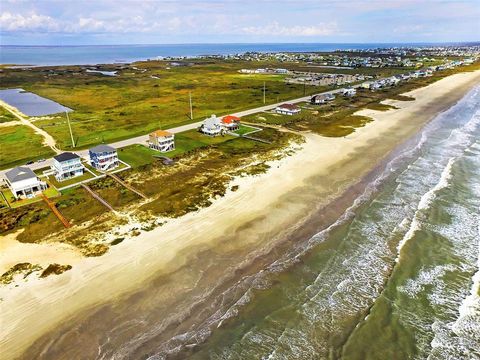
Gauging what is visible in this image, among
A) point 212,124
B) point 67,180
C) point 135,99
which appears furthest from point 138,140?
point 135,99

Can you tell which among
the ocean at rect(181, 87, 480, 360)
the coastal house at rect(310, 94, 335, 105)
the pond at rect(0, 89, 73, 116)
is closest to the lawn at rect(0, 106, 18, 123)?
the pond at rect(0, 89, 73, 116)

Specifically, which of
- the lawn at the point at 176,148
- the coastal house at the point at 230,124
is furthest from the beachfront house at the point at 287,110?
the lawn at the point at 176,148

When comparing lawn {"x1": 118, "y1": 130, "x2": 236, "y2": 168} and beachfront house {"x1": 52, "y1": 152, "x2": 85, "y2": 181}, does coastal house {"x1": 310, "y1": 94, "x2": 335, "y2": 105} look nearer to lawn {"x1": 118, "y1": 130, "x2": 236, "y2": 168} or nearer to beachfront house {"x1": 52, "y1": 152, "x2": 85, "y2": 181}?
lawn {"x1": 118, "y1": 130, "x2": 236, "y2": 168}

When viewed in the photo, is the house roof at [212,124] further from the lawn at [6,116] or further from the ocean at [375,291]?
the lawn at [6,116]

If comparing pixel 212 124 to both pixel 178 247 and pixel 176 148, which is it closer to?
pixel 176 148

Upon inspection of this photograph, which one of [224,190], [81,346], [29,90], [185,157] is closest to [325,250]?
[224,190]

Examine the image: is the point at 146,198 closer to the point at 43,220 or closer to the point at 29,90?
the point at 43,220
